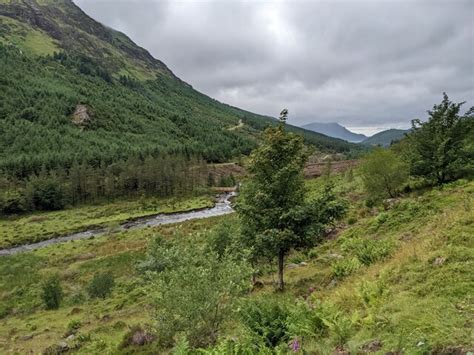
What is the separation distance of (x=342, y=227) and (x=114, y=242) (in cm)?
3689

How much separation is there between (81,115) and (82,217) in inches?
4340

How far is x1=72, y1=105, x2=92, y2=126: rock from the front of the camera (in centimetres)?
16912

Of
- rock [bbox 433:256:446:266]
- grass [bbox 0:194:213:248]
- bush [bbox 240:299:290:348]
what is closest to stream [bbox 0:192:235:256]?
grass [bbox 0:194:213:248]

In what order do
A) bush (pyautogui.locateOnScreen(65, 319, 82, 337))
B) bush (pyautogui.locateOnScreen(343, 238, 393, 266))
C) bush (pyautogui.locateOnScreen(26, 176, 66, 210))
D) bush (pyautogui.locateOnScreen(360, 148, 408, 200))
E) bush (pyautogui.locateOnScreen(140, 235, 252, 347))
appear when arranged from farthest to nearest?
bush (pyautogui.locateOnScreen(26, 176, 66, 210)), bush (pyautogui.locateOnScreen(360, 148, 408, 200)), bush (pyautogui.locateOnScreen(65, 319, 82, 337)), bush (pyautogui.locateOnScreen(343, 238, 393, 266)), bush (pyautogui.locateOnScreen(140, 235, 252, 347))

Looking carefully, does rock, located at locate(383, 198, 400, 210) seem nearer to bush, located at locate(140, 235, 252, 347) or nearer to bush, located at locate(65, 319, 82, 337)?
bush, located at locate(140, 235, 252, 347)

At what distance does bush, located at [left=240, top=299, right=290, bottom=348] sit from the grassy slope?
1.09 meters

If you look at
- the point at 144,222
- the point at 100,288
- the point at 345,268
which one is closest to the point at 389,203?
the point at 345,268

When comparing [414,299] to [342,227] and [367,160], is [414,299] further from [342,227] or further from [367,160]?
[367,160]

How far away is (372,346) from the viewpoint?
6.91 m

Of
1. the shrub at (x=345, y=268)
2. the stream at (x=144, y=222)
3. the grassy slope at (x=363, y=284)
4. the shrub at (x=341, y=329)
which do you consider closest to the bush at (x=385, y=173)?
the grassy slope at (x=363, y=284)

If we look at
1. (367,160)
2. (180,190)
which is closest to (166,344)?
(367,160)

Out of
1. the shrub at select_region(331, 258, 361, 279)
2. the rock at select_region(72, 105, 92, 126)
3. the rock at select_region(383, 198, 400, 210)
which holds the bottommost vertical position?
the shrub at select_region(331, 258, 361, 279)

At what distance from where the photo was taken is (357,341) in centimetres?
723

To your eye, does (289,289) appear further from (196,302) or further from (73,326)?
(73,326)
